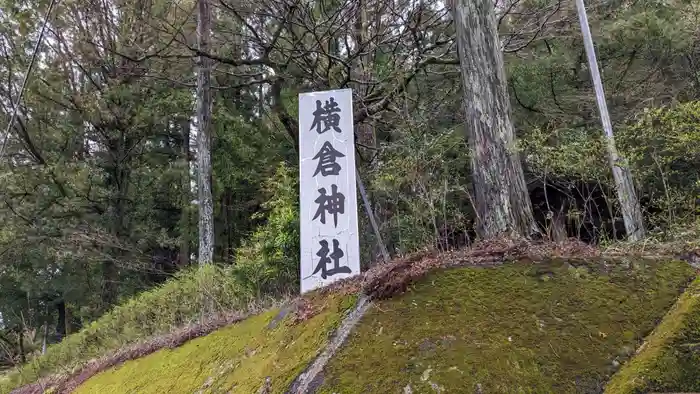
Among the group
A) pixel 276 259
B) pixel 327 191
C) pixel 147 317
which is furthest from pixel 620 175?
pixel 147 317

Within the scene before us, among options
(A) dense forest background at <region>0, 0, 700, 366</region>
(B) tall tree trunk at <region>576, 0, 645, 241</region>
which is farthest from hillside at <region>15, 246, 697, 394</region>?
(A) dense forest background at <region>0, 0, 700, 366</region>

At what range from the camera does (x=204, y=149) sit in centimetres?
1070

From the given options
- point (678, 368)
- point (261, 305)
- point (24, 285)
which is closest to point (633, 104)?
point (261, 305)

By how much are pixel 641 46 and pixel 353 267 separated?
9629 millimetres

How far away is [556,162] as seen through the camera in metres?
4.60

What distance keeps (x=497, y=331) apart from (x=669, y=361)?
2.31ft

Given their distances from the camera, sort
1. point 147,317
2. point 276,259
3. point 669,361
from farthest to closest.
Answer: point 147,317, point 276,259, point 669,361

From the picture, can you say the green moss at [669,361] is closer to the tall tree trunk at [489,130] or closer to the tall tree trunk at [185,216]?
the tall tree trunk at [489,130]

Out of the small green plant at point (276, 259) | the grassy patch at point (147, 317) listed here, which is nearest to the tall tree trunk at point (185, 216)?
the grassy patch at point (147, 317)

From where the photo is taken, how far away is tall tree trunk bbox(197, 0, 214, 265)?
9.89m

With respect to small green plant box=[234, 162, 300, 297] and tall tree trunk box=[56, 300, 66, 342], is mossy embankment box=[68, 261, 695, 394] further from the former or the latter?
tall tree trunk box=[56, 300, 66, 342]

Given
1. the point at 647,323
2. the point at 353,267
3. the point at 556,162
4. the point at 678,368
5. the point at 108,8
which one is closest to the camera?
the point at 678,368

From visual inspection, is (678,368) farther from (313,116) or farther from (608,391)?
(313,116)

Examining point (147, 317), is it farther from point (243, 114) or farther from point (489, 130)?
point (243, 114)
